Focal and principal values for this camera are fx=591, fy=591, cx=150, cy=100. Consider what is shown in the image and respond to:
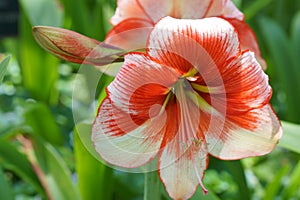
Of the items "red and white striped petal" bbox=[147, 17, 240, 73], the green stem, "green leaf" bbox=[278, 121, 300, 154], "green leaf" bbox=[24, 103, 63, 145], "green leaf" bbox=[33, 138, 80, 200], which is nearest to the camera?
"red and white striped petal" bbox=[147, 17, 240, 73]

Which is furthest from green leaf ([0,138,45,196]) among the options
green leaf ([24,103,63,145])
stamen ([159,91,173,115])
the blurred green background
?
stamen ([159,91,173,115])

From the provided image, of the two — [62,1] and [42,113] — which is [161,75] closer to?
[42,113]

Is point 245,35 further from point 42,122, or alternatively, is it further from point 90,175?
point 42,122

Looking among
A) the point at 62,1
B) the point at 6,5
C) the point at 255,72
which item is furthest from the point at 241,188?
the point at 6,5

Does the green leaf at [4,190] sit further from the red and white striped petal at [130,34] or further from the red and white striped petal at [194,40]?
the red and white striped petal at [194,40]

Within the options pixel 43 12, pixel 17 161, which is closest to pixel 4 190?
pixel 17 161

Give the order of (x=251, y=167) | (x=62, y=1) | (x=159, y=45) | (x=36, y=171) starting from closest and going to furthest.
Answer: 1. (x=159, y=45)
2. (x=36, y=171)
3. (x=251, y=167)
4. (x=62, y=1)

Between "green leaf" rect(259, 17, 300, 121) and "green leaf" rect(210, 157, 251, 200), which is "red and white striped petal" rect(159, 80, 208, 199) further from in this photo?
"green leaf" rect(259, 17, 300, 121)
